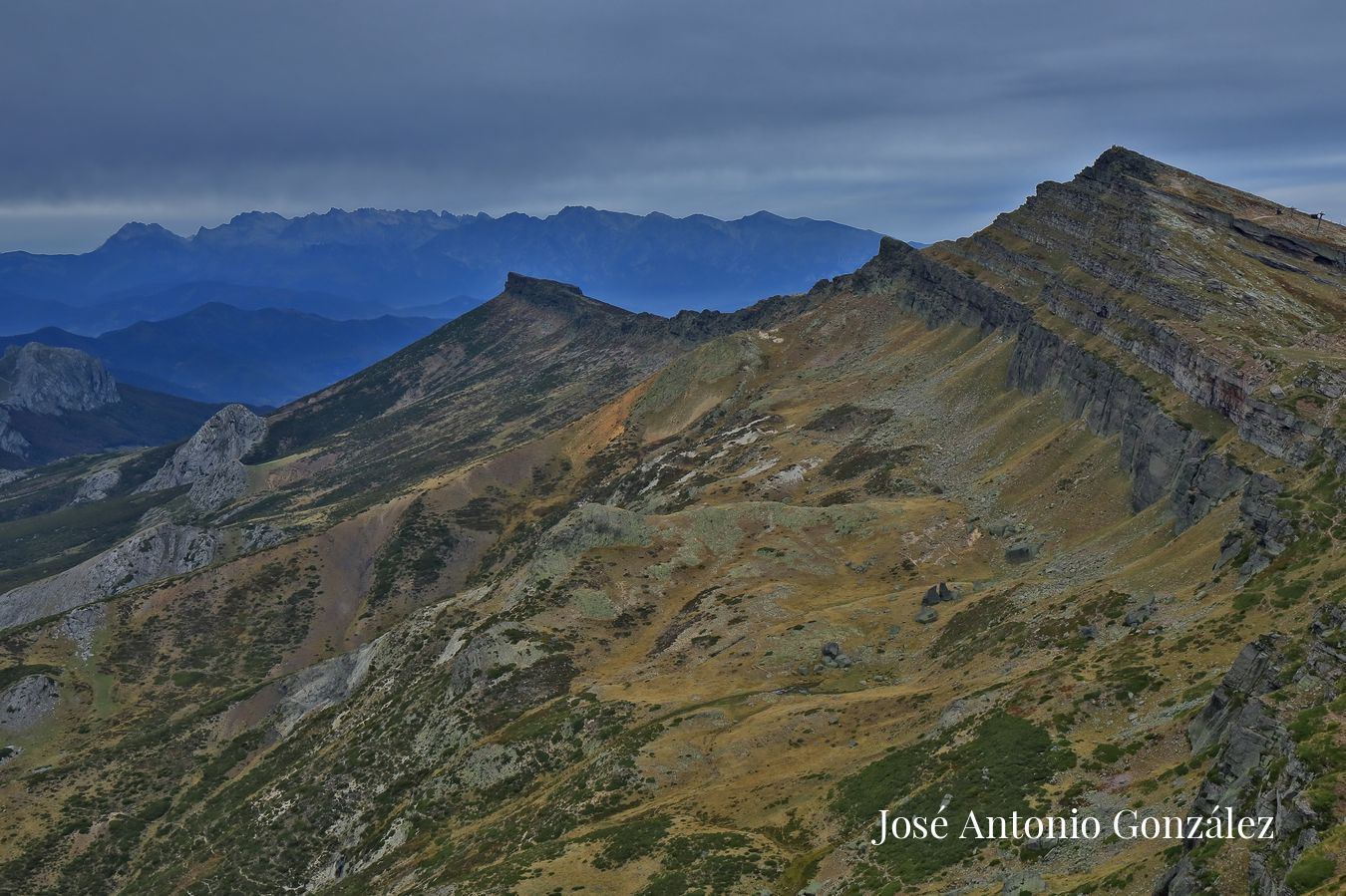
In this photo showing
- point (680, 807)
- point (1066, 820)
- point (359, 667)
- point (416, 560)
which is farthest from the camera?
point (416, 560)

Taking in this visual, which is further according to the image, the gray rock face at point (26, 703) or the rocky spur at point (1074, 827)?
the gray rock face at point (26, 703)

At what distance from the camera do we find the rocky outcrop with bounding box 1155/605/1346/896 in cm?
2686

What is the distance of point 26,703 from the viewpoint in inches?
5753

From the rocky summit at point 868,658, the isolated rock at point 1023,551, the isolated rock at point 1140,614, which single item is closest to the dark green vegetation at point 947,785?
the rocky summit at point 868,658

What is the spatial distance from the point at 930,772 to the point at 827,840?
24.9 feet

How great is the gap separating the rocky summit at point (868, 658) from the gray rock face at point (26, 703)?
615 mm

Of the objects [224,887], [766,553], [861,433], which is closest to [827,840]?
[766,553]

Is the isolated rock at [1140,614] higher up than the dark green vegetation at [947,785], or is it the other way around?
the isolated rock at [1140,614]

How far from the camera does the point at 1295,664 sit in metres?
38.3

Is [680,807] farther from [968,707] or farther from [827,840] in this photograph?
[968,707]

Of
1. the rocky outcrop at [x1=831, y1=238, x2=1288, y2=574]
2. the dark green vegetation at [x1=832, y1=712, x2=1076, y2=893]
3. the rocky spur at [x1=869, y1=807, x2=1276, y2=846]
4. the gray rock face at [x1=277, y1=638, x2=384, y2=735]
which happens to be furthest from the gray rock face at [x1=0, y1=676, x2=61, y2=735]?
the rocky outcrop at [x1=831, y1=238, x2=1288, y2=574]

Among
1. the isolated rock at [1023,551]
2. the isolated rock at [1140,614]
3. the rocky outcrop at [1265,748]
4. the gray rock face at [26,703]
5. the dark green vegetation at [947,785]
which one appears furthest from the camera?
the gray rock face at [26,703]

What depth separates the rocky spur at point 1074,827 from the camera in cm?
3011

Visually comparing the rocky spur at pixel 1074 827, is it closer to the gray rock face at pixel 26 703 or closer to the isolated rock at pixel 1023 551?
the isolated rock at pixel 1023 551
